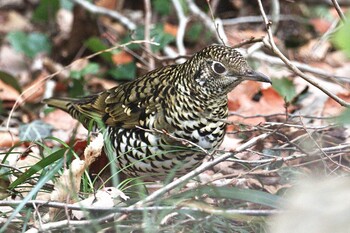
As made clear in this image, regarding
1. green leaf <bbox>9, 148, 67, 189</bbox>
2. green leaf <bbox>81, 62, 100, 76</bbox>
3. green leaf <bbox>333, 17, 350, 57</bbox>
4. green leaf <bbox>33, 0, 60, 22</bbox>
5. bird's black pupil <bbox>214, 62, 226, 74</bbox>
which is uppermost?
green leaf <bbox>333, 17, 350, 57</bbox>

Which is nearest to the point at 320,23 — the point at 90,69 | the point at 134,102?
the point at 90,69

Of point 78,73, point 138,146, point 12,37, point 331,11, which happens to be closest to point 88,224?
point 138,146

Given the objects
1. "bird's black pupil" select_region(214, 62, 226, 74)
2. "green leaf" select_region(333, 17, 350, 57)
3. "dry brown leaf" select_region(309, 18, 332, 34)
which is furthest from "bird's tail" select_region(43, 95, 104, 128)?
"dry brown leaf" select_region(309, 18, 332, 34)

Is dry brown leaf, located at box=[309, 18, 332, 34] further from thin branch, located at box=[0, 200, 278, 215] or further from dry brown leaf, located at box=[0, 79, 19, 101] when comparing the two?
thin branch, located at box=[0, 200, 278, 215]

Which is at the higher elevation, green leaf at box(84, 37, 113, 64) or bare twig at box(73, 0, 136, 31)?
bare twig at box(73, 0, 136, 31)

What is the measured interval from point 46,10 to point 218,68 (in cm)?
404

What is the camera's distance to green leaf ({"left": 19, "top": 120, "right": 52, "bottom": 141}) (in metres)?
5.36

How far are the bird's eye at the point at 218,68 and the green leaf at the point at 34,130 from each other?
5.86 ft

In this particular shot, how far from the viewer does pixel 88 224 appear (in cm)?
328

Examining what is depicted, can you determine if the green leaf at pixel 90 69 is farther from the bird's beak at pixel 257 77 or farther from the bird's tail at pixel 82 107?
the bird's beak at pixel 257 77

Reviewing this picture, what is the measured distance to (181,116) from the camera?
13.2 feet

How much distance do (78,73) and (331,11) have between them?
304cm

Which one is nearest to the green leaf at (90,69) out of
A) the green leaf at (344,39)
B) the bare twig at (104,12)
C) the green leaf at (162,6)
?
the bare twig at (104,12)

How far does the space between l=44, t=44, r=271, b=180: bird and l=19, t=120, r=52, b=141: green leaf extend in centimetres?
119
